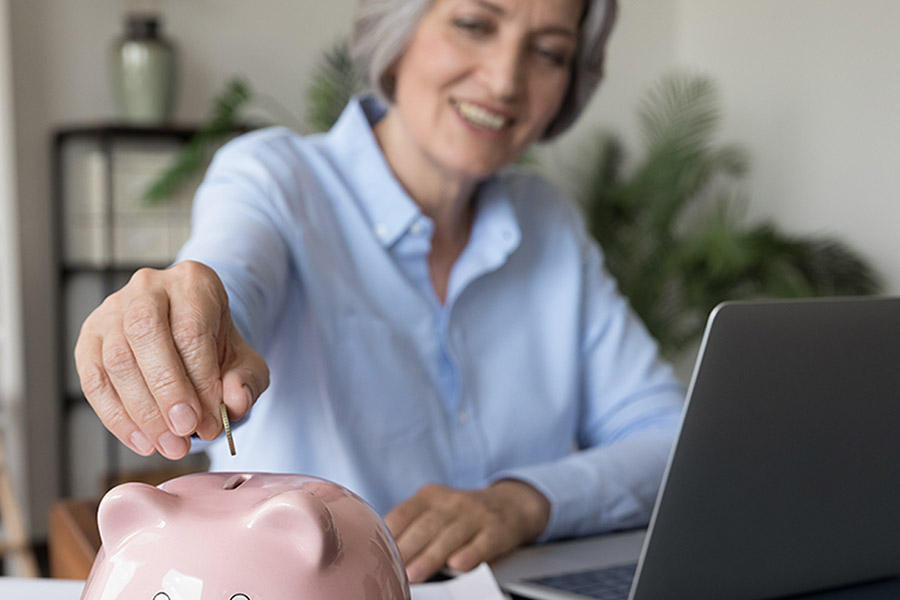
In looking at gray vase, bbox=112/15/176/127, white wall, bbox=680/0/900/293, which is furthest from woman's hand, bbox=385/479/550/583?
white wall, bbox=680/0/900/293

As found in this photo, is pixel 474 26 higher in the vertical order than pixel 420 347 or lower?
higher

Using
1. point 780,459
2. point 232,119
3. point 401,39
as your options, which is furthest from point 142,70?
point 780,459

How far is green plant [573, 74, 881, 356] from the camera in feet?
11.1

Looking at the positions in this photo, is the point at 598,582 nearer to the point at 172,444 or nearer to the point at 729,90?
the point at 172,444

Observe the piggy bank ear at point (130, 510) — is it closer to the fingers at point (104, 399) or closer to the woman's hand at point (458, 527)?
the fingers at point (104, 399)

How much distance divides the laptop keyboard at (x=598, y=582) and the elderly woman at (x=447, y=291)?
0.42 feet

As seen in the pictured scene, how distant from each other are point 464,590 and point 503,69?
73 centimetres

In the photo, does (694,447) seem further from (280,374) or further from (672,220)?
(672,220)

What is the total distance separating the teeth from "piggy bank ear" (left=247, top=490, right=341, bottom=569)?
2.74ft

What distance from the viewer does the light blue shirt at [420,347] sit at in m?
1.08

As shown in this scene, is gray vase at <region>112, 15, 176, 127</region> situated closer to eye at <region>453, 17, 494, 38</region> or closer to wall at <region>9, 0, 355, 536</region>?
wall at <region>9, 0, 355, 536</region>

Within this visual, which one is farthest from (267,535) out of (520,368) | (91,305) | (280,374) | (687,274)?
(687,274)

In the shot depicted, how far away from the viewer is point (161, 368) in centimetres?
53

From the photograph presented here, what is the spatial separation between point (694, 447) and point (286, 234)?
66 centimetres
